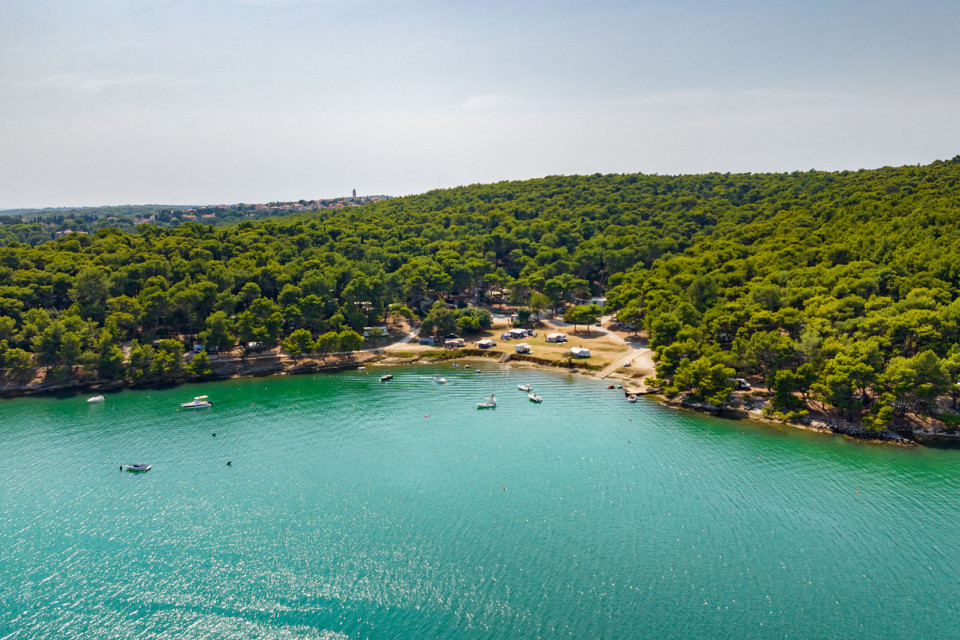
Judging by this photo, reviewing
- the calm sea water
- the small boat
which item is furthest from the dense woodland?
the small boat

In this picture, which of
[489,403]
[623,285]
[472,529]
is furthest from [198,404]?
[623,285]

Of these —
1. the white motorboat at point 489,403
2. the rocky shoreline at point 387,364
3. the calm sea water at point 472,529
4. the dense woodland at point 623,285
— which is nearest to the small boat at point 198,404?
the calm sea water at point 472,529

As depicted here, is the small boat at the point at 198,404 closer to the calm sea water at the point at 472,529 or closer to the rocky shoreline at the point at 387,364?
the calm sea water at the point at 472,529

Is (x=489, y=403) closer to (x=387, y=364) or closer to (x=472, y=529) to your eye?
(x=387, y=364)

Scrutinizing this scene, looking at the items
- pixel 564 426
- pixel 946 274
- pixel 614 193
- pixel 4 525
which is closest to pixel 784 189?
pixel 614 193

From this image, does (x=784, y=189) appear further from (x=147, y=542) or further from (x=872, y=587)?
(x=147, y=542)

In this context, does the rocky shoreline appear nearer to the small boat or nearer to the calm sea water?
the calm sea water
